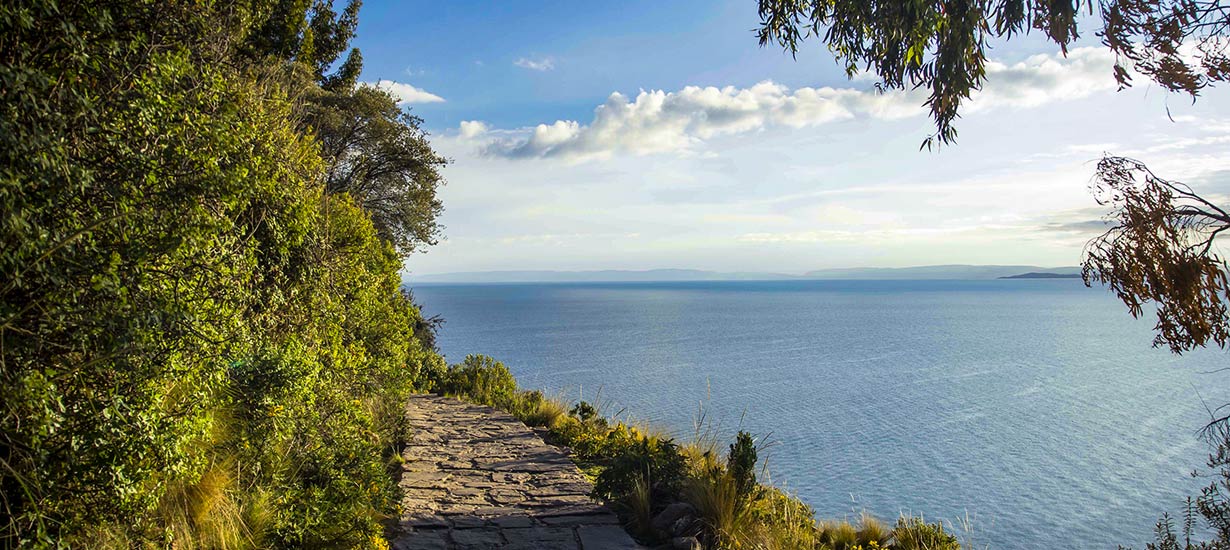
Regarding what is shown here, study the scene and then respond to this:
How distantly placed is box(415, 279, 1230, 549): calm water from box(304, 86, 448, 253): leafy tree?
6.35 metres

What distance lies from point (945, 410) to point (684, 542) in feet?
77.5

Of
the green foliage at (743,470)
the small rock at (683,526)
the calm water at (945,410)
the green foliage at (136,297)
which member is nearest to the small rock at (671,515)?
the small rock at (683,526)

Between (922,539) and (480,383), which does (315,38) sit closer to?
(480,383)

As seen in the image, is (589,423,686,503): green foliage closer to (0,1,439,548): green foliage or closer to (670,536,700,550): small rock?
(670,536,700,550): small rock

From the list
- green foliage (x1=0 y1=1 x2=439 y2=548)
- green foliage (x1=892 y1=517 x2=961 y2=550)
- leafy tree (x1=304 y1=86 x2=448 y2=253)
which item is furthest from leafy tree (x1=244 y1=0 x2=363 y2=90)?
green foliage (x1=892 y1=517 x2=961 y2=550)

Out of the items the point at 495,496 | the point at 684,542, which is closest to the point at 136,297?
the point at 684,542

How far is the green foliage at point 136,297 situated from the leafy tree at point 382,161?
11.8 metres

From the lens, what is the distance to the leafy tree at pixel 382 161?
16875 millimetres

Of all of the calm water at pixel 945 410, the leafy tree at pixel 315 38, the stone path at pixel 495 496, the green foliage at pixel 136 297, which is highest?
the leafy tree at pixel 315 38

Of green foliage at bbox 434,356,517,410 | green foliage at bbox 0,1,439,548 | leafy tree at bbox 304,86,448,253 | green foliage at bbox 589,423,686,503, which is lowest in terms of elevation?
green foliage at bbox 434,356,517,410

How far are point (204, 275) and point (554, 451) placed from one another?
6.41 m

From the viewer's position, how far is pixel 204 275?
400 cm

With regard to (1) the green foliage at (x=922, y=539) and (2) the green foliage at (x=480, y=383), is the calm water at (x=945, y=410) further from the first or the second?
(1) the green foliage at (x=922, y=539)

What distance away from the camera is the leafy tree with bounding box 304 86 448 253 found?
55.4ft
